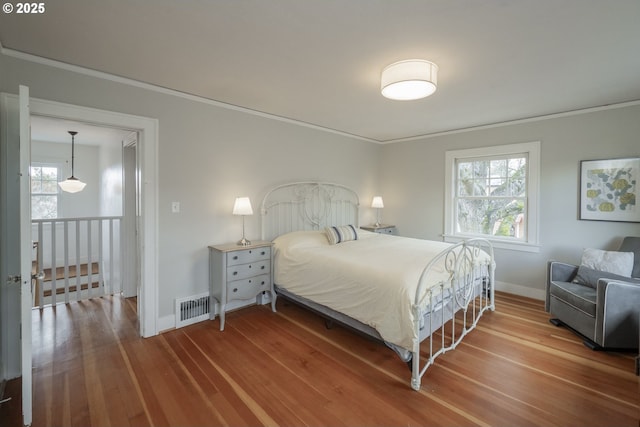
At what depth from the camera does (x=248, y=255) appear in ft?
10.5

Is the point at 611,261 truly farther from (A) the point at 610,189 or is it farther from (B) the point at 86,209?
(B) the point at 86,209

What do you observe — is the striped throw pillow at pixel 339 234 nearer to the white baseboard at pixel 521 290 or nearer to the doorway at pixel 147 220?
the doorway at pixel 147 220

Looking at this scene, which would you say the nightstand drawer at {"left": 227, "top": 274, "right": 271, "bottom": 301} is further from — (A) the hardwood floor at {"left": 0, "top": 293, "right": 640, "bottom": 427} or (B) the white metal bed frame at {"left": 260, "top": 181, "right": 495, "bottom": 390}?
(A) the hardwood floor at {"left": 0, "top": 293, "right": 640, "bottom": 427}

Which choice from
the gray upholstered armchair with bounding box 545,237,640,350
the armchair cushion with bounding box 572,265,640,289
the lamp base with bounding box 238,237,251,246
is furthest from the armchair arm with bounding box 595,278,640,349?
the lamp base with bounding box 238,237,251,246

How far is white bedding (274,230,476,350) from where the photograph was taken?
2178 millimetres

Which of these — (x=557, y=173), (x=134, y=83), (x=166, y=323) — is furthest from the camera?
(x=557, y=173)

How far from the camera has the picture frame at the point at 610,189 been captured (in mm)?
3236

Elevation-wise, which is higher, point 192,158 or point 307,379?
point 192,158

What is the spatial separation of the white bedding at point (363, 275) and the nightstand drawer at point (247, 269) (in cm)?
17

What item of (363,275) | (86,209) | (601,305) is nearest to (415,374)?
(363,275)

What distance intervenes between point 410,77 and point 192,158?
2327 millimetres

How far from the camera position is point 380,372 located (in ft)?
7.54

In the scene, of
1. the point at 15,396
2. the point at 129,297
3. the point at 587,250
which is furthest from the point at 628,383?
the point at 129,297

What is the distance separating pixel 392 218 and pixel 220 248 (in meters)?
3.43
